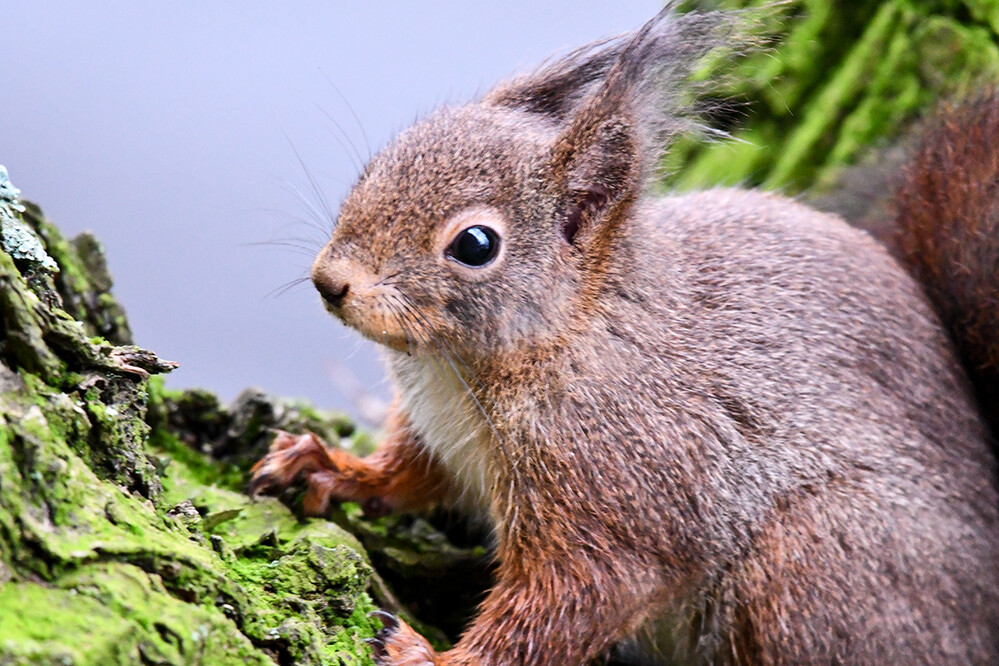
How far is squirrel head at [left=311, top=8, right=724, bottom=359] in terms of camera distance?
7.95 feet

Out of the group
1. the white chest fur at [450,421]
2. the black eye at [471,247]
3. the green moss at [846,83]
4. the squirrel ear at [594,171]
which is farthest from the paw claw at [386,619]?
the green moss at [846,83]

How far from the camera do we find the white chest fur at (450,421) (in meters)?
2.61

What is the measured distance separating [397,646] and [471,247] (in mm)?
1020

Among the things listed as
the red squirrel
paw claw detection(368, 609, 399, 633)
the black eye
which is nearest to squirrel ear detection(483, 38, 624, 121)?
the red squirrel

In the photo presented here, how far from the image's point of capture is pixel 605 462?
2441 mm

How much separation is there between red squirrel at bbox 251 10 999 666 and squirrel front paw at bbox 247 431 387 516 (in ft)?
1.25

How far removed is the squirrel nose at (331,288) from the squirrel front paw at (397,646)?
2.58 ft

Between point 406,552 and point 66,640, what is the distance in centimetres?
167

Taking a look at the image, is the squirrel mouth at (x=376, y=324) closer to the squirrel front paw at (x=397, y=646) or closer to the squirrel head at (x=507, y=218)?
the squirrel head at (x=507, y=218)

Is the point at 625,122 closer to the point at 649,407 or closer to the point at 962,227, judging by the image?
the point at 649,407

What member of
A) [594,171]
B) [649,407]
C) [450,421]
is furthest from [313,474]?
[594,171]

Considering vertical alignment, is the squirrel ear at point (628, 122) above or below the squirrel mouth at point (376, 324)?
above

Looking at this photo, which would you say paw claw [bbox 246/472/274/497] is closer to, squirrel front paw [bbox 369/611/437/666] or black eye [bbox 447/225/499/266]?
squirrel front paw [bbox 369/611/437/666]

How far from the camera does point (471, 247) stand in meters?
2.46
